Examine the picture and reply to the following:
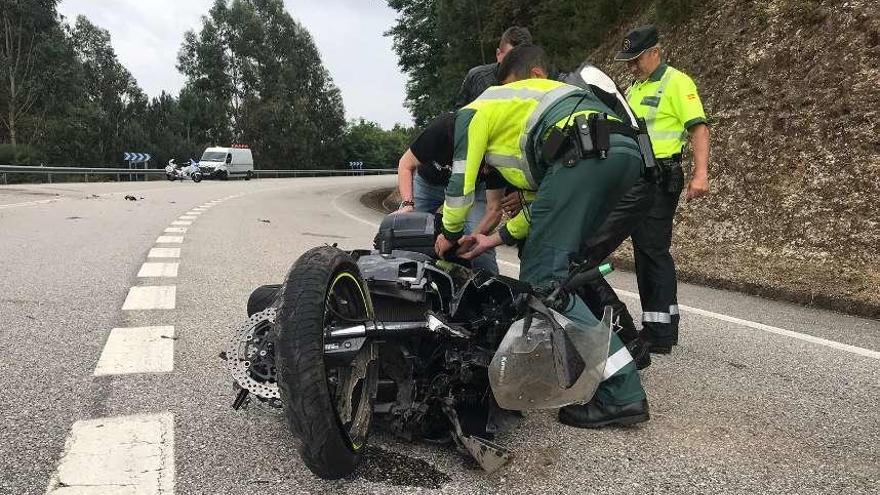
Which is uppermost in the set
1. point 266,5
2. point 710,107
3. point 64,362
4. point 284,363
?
point 266,5

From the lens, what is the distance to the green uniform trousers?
2764mm

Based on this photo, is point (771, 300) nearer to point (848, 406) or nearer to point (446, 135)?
point (848, 406)

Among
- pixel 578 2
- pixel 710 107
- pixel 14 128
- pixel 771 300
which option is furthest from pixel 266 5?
pixel 771 300

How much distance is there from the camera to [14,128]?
49.2m

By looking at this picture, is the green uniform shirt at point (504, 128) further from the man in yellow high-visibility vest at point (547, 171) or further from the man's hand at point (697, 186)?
the man's hand at point (697, 186)

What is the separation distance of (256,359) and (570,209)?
1.30 m

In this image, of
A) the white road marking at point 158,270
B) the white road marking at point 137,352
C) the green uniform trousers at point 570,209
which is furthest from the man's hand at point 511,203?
the white road marking at point 158,270

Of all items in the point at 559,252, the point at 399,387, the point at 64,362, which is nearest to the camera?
the point at 399,387

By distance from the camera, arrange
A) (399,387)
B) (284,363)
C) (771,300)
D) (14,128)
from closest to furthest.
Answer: (284,363)
(399,387)
(771,300)
(14,128)

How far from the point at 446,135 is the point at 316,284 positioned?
127 cm

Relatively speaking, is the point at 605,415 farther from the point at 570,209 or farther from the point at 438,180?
the point at 438,180

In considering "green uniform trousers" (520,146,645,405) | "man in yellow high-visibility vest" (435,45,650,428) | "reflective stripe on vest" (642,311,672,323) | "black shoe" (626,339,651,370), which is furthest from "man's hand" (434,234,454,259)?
"reflective stripe on vest" (642,311,672,323)

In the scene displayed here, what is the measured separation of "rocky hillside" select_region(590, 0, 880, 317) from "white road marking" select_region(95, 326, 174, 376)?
215 inches

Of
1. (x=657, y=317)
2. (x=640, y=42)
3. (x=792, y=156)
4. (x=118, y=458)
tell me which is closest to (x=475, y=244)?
(x=118, y=458)
